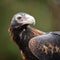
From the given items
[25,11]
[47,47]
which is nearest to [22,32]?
[47,47]

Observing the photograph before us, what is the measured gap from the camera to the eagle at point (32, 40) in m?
10.8

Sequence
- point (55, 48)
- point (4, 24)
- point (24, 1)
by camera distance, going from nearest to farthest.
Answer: point (55, 48) < point (4, 24) < point (24, 1)

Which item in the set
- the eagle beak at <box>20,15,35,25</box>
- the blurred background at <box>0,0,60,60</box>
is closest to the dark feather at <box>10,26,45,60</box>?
the eagle beak at <box>20,15,35,25</box>

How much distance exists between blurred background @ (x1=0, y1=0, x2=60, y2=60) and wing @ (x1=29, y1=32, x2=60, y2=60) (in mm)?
7450

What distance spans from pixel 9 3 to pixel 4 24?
1.69m

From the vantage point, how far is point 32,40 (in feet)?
35.9

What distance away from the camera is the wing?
1083cm

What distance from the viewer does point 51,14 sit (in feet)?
67.8

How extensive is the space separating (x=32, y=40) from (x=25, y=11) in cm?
870

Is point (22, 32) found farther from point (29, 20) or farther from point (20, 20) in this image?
point (29, 20)

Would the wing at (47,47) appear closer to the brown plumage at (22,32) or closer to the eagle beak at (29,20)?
the brown plumage at (22,32)

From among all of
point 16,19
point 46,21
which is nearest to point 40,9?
point 46,21

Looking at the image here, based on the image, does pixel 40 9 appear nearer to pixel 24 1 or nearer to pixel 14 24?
pixel 24 1

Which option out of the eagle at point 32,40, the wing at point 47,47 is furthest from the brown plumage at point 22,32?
the wing at point 47,47
